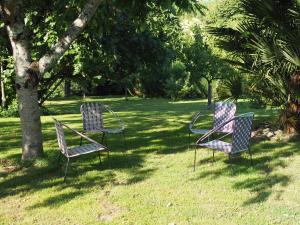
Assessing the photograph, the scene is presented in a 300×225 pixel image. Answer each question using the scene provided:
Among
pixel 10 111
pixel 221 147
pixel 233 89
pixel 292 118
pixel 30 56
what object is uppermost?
pixel 30 56

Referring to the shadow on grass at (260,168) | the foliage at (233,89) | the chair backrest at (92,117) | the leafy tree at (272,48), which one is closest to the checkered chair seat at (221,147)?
the shadow on grass at (260,168)

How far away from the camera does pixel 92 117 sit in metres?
9.42

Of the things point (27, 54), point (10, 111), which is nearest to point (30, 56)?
point (27, 54)

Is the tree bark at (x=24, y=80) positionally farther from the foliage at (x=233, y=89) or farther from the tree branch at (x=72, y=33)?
the foliage at (x=233, y=89)

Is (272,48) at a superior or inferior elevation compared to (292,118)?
superior

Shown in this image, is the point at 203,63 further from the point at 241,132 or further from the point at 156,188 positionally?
the point at 156,188

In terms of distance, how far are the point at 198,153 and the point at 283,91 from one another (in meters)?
2.63

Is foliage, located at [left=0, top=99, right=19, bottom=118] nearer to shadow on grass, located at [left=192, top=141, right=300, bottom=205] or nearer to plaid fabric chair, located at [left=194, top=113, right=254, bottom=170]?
shadow on grass, located at [left=192, top=141, right=300, bottom=205]

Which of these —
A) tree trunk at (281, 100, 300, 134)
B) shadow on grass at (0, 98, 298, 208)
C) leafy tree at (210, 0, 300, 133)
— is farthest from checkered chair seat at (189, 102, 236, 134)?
tree trunk at (281, 100, 300, 134)

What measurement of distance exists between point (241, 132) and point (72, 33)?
10.3 ft

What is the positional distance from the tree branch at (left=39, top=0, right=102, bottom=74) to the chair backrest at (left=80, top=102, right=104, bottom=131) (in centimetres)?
208

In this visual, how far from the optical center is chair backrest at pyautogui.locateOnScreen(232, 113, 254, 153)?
673 cm

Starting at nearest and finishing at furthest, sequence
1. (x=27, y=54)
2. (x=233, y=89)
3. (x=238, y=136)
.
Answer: (x=238, y=136) < (x=27, y=54) < (x=233, y=89)

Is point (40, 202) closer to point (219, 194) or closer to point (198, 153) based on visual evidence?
point (219, 194)
